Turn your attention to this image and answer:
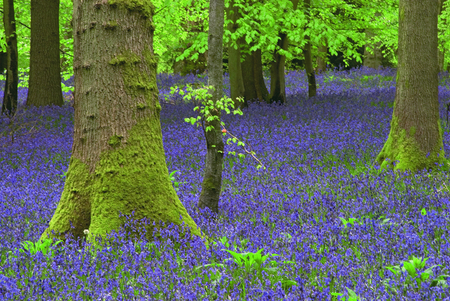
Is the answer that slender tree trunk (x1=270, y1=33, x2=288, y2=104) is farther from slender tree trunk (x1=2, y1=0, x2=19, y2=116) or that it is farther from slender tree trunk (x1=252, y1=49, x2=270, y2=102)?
slender tree trunk (x1=2, y1=0, x2=19, y2=116)

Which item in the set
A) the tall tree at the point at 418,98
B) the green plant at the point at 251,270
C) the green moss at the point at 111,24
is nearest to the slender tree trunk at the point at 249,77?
the tall tree at the point at 418,98

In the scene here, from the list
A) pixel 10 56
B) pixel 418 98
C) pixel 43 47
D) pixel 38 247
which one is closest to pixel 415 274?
pixel 38 247

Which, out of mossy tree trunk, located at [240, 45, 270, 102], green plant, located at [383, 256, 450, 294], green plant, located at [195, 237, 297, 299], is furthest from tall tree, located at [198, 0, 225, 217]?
mossy tree trunk, located at [240, 45, 270, 102]

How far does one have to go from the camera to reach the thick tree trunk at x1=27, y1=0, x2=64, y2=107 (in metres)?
13.6

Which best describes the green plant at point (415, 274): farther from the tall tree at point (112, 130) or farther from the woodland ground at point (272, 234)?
the tall tree at point (112, 130)

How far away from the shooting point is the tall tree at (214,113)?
208 inches

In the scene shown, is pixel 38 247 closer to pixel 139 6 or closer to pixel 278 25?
pixel 139 6

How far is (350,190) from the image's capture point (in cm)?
628

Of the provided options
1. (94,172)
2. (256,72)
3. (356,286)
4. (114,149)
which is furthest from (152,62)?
(256,72)

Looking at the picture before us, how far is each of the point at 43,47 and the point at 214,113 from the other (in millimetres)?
10424

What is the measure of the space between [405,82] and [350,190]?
8.19 feet

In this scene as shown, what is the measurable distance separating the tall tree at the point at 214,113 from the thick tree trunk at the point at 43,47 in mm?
10063

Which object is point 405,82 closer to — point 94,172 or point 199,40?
point 94,172

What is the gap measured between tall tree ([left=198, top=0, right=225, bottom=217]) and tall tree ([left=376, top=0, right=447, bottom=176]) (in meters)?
3.39
